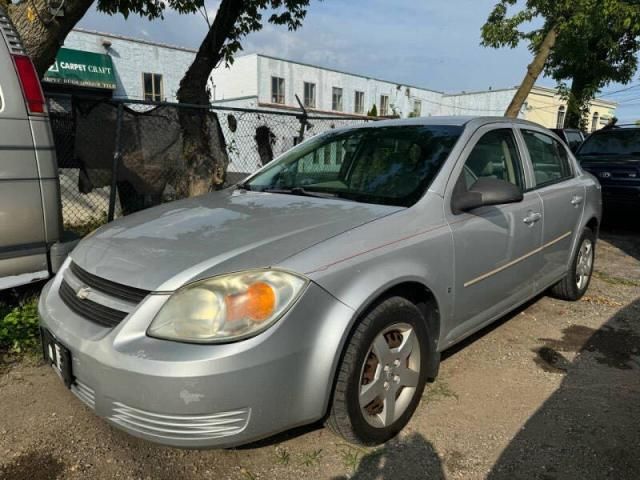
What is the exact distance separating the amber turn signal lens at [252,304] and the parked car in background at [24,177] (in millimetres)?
1756

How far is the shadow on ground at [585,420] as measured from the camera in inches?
91.2

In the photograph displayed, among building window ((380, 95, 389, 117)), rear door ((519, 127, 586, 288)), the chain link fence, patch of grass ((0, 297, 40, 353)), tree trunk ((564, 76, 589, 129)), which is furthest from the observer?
building window ((380, 95, 389, 117))

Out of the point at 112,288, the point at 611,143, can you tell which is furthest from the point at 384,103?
the point at 112,288

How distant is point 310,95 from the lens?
3212cm

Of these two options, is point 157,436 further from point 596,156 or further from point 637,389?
point 596,156

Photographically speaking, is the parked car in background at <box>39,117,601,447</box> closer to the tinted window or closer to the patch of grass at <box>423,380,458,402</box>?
the tinted window

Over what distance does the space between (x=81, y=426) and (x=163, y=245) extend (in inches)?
43.6

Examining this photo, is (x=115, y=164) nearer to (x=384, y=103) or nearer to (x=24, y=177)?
(x=24, y=177)

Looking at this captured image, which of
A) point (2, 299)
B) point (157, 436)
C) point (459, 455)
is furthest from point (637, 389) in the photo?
point (2, 299)

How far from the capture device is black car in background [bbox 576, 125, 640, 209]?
7574mm

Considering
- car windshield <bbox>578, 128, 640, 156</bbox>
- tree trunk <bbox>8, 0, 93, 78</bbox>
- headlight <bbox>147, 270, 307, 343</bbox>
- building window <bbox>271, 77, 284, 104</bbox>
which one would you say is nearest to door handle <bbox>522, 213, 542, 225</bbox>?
headlight <bbox>147, 270, 307, 343</bbox>

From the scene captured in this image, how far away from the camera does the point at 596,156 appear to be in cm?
838

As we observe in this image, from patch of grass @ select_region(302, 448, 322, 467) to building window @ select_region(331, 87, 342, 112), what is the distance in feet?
107

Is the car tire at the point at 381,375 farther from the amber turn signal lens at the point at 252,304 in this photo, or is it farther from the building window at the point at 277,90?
the building window at the point at 277,90
